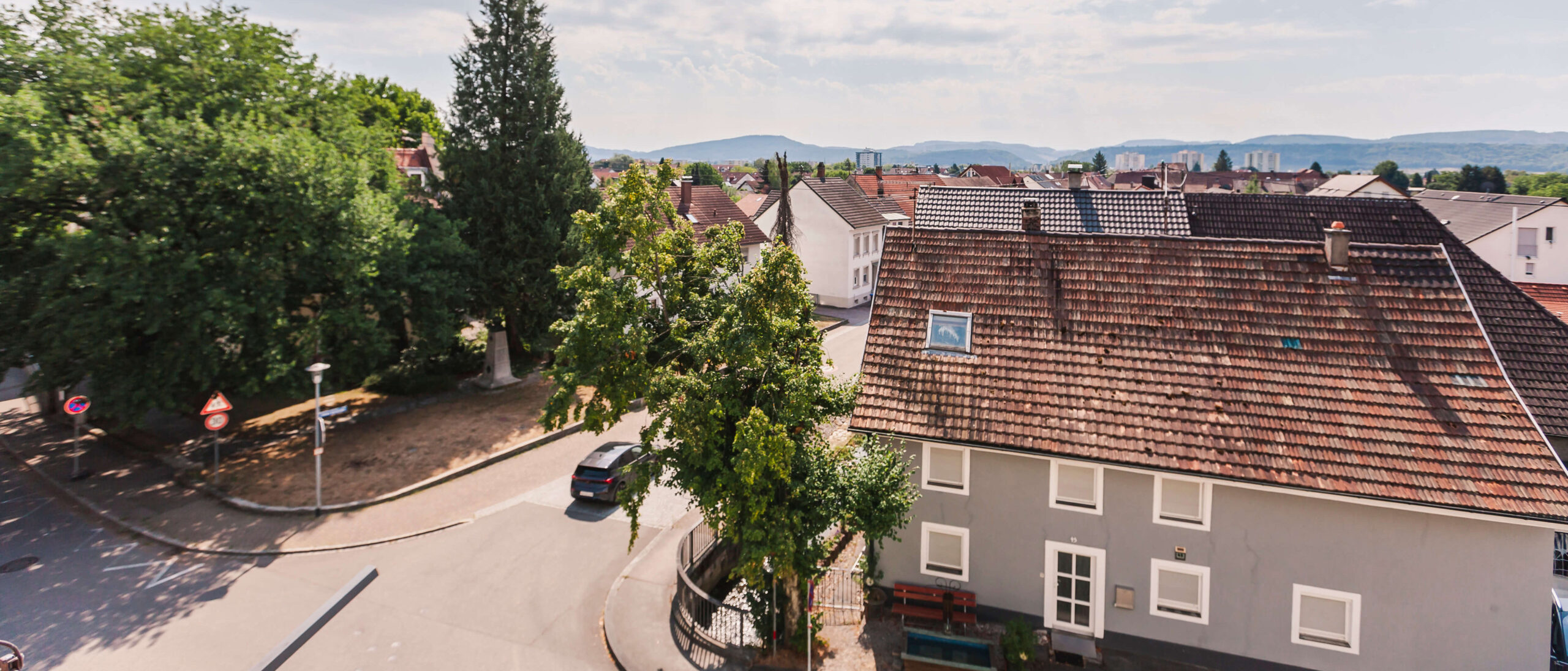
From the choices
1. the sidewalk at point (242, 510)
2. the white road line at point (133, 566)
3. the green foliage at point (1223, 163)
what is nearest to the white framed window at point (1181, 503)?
the sidewalk at point (242, 510)

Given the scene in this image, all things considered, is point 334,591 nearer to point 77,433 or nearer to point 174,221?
point 174,221

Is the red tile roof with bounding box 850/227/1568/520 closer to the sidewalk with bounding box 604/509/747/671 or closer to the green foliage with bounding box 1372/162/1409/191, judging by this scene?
the sidewalk with bounding box 604/509/747/671

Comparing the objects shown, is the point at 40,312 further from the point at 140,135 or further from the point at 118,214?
the point at 140,135

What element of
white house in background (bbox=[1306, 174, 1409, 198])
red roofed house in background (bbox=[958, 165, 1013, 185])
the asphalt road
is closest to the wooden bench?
the asphalt road

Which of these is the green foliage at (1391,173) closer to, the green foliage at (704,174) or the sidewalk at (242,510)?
the green foliage at (704,174)

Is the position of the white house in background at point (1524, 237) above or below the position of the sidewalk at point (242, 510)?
above

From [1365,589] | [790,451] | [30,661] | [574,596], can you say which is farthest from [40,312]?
[1365,589]
